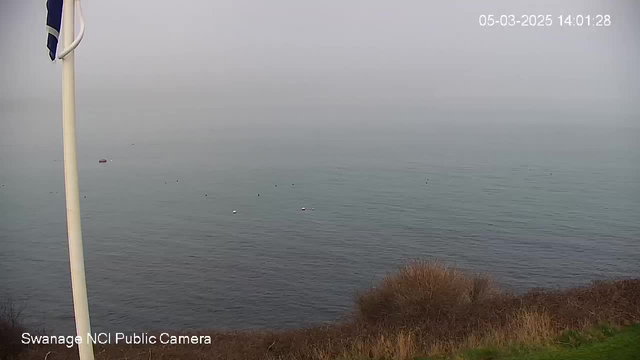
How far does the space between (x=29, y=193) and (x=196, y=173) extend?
81.9ft

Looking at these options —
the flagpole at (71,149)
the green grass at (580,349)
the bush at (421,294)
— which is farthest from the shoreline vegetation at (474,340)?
the flagpole at (71,149)

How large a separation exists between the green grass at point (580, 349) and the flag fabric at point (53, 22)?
5889 millimetres

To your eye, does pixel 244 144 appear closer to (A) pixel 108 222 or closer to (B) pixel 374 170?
(B) pixel 374 170

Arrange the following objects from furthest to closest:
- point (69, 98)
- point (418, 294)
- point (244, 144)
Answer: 1. point (244, 144)
2. point (418, 294)
3. point (69, 98)

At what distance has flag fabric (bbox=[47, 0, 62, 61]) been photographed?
13.6ft

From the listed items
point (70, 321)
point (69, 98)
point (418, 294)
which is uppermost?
point (69, 98)

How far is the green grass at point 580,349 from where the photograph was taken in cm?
689

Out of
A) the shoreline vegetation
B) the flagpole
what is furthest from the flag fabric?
the shoreline vegetation

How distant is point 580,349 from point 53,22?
718cm

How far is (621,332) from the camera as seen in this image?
8.05 meters

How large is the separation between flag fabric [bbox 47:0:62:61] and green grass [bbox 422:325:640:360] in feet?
19.3

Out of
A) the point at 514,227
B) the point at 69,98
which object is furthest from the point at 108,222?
the point at 69,98

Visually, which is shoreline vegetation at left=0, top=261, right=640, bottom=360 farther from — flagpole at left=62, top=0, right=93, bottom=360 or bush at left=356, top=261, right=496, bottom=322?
flagpole at left=62, top=0, right=93, bottom=360

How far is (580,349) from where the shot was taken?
7.25 meters
